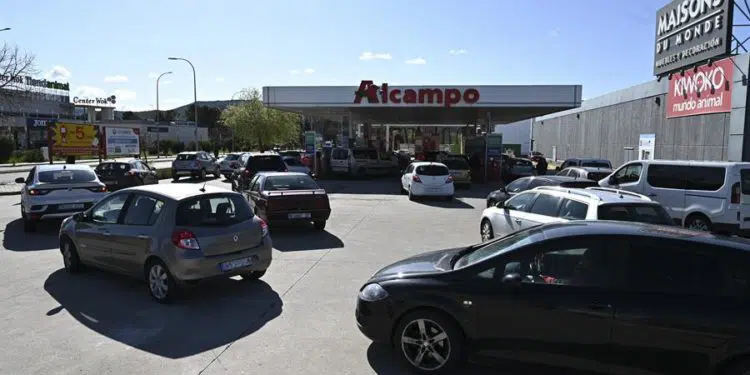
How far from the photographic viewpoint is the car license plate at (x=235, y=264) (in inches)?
269

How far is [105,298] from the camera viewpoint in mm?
6910

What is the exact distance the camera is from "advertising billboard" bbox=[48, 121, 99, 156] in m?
26.5

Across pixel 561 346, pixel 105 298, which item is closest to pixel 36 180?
pixel 105 298

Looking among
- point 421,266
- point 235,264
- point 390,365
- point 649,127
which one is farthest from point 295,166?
point 390,365

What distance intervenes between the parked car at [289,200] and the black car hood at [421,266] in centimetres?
667

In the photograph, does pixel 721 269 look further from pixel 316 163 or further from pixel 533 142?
pixel 533 142

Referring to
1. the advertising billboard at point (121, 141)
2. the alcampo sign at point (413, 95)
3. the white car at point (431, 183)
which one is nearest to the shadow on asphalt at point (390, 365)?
the white car at point (431, 183)

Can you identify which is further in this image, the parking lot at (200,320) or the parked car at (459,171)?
the parked car at (459,171)

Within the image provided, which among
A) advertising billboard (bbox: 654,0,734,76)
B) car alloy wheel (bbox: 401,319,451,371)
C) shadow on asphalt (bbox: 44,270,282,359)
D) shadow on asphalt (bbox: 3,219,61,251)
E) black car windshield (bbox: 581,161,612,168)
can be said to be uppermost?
advertising billboard (bbox: 654,0,734,76)

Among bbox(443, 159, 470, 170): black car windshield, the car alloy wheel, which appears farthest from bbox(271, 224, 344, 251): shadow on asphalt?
bbox(443, 159, 470, 170): black car windshield

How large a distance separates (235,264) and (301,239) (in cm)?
458

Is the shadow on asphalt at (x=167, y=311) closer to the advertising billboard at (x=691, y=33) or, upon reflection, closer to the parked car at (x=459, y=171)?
the parked car at (x=459, y=171)

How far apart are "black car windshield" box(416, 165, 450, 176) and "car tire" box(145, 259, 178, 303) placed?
13.6 m

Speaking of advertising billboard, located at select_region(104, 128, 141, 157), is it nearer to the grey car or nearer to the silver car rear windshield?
the grey car
